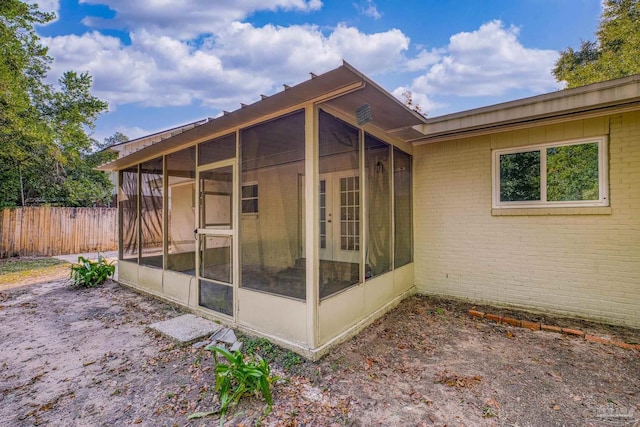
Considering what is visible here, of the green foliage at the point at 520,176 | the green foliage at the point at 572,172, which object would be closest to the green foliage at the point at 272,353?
the green foliage at the point at 520,176

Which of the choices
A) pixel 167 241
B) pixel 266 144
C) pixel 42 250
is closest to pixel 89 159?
pixel 42 250

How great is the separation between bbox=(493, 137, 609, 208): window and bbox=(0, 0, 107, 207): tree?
38.7 feet

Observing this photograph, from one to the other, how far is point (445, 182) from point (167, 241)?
4632 mm

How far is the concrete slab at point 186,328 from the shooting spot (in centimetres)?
338

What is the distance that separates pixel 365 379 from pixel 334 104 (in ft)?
8.57

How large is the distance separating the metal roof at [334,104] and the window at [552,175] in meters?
1.39

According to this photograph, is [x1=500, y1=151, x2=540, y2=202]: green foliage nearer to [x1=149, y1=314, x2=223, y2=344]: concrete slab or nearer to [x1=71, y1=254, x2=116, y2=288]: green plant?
[x1=149, y1=314, x2=223, y2=344]: concrete slab

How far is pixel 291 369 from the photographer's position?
2678 millimetres

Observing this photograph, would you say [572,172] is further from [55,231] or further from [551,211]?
[55,231]

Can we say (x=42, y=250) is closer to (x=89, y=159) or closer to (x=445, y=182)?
(x=89, y=159)

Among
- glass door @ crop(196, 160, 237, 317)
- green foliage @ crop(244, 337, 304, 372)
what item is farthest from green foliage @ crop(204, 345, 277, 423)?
glass door @ crop(196, 160, 237, 317)

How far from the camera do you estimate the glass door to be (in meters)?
3.68

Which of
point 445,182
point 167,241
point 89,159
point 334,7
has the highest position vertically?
point 334,7

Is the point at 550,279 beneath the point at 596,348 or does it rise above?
above
